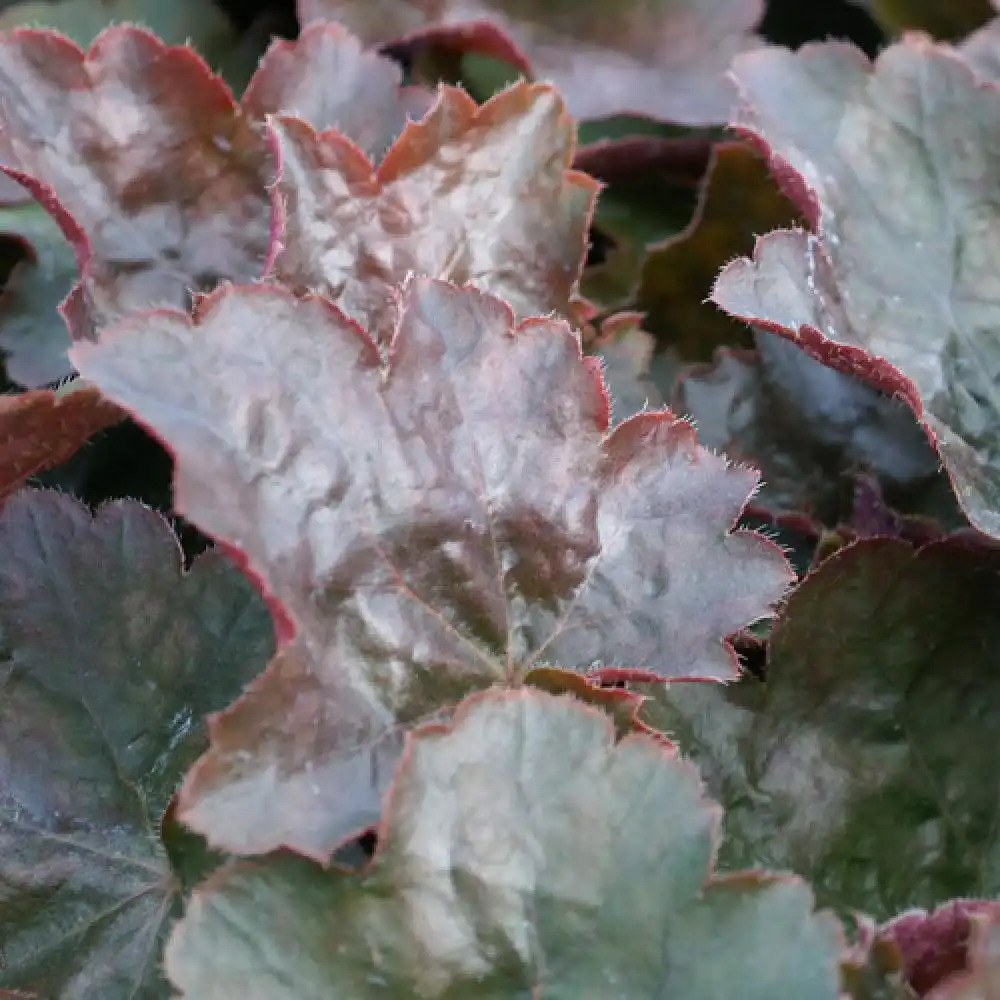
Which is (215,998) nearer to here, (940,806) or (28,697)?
(28,697)

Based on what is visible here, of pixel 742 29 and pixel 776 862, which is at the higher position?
pixel 742 29

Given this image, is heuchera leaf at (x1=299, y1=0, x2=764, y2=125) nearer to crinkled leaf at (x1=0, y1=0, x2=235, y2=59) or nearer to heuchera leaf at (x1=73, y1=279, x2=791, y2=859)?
crinkled leaf at (x1=0, y1=0, x2=235, y2=59)

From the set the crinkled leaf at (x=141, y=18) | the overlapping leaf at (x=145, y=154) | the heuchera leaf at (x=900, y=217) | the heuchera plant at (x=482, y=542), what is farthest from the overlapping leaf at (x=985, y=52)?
the crinkled leaf at (x=141, y=18)

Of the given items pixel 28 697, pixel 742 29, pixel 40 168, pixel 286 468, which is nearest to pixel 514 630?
pixel 286 468

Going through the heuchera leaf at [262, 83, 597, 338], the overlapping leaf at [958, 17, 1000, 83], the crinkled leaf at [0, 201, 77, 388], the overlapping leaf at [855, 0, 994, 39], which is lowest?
the crinkled leaf at [0, 201, 77, 388]

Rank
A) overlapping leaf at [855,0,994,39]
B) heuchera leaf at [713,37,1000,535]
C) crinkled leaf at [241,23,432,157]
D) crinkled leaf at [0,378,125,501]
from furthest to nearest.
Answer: overlapping leaf at [855,0,994,39]
crinkled leaf at [241,23,432,157]
heuchera leaf at [713,37,1000,535]
crinkled leaf at [0,378,125,501]

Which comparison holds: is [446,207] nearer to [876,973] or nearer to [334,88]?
[334,88]

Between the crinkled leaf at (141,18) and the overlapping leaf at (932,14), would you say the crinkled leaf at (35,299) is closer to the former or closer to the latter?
the crinkled leaf at (141,18)

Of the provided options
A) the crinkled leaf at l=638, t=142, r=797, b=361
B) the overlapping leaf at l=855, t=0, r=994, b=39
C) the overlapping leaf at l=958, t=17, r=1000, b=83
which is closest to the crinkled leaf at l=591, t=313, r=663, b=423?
the crinkled leaf at l=638, t=142, r=797, b=361
